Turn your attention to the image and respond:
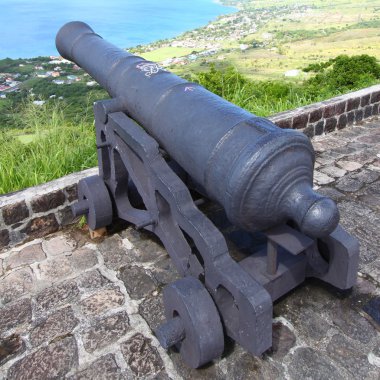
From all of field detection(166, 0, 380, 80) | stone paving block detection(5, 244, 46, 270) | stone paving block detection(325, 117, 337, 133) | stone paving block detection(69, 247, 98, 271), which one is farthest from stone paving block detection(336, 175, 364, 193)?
field detection(166, 0, 380, 80)

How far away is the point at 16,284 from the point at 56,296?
1.03 ft

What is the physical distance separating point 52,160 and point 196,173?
218 cm

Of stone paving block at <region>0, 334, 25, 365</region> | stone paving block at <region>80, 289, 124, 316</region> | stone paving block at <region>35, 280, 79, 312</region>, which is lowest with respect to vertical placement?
stone paving block at <region>35, 280, 79, 312</region>

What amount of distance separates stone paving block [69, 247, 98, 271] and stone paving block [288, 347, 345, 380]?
140 centimetres

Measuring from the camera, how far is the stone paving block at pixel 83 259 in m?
2.79

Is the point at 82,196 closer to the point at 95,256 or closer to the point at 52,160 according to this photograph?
the point at 95,256

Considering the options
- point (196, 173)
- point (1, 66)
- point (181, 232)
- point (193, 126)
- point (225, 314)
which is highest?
point (193, 126)

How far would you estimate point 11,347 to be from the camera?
218cm

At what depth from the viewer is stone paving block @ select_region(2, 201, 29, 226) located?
2953 mm

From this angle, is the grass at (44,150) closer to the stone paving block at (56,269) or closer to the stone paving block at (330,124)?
the stone paving block at (56,269)

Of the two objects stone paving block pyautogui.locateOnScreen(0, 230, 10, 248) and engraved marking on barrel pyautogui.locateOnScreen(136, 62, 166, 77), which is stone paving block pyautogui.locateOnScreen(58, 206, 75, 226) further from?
engraved marking on barrel pyautogui.locateOnScreen(136, 62, 166, 77)

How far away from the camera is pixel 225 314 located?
6.35 feet

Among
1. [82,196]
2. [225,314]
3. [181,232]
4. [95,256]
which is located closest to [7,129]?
[82,196]

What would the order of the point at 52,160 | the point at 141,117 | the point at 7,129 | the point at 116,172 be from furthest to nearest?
1. the point at 7,129
2. the point at 52,160
3. the point at 116,172
4. the point at 141,117
